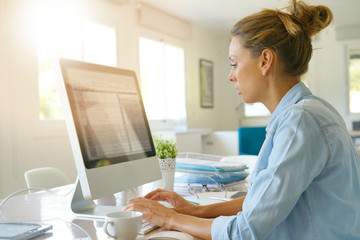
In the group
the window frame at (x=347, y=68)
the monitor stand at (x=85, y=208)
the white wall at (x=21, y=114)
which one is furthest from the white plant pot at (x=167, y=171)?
the window frame at (x=347, y=68)

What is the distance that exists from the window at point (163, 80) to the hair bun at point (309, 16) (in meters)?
3.99

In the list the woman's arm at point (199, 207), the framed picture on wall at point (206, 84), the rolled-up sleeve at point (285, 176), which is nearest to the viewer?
the rolled-up sleeve at point (285, 176)

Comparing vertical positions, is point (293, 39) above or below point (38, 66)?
below

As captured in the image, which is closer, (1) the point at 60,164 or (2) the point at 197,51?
(1) the point at 60,164

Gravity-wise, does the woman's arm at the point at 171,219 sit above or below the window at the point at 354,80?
below

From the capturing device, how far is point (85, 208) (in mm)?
1191

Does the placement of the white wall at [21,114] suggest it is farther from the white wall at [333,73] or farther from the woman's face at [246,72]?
the white wall at [333,73]

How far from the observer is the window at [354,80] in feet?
21.3

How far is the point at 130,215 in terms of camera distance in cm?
91

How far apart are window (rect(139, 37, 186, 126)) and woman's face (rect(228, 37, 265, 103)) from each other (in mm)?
3945

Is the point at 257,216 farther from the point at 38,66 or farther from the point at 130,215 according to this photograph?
the point at 38,66

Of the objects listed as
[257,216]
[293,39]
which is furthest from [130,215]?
[293,39]

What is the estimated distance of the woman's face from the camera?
1036mm

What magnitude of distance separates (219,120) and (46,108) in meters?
4.12
